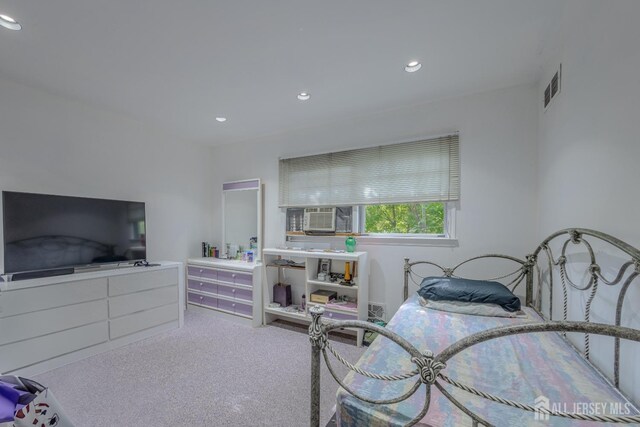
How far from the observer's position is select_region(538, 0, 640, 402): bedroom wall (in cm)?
106

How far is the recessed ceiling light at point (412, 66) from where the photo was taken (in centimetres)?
210

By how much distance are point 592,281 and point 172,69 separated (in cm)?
318

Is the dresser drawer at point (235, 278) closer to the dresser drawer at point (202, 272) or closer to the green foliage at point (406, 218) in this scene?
the dresser drawer at point (202, 272)

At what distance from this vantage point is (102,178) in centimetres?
303

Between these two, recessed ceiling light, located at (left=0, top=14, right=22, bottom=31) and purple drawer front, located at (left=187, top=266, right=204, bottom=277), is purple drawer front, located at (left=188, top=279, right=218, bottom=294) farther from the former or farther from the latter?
recessed ceiling light, located at (left=0, top=14, right=22, bottom=31)

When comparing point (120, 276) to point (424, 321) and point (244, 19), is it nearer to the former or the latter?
point (244, 19)

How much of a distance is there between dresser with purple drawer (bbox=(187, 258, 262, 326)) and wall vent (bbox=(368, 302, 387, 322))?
4.56 feet

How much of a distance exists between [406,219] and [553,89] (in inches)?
63.8

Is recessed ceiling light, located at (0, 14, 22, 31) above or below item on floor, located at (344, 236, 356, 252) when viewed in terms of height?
above

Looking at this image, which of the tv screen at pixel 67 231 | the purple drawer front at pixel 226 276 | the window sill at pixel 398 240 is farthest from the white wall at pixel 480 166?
the tv screen at pixel 67 231

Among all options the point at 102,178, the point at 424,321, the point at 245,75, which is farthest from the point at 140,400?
the point at 245,75

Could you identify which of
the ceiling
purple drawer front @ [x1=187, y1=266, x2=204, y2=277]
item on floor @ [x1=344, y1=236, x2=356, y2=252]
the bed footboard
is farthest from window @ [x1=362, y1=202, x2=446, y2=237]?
purple drawer front @ [x1=187, y1=266, x2=204, y2=277]

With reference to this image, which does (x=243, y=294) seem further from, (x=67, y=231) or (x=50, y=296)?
(x=67, y=231)

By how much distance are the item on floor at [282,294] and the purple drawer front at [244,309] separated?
0.33m
